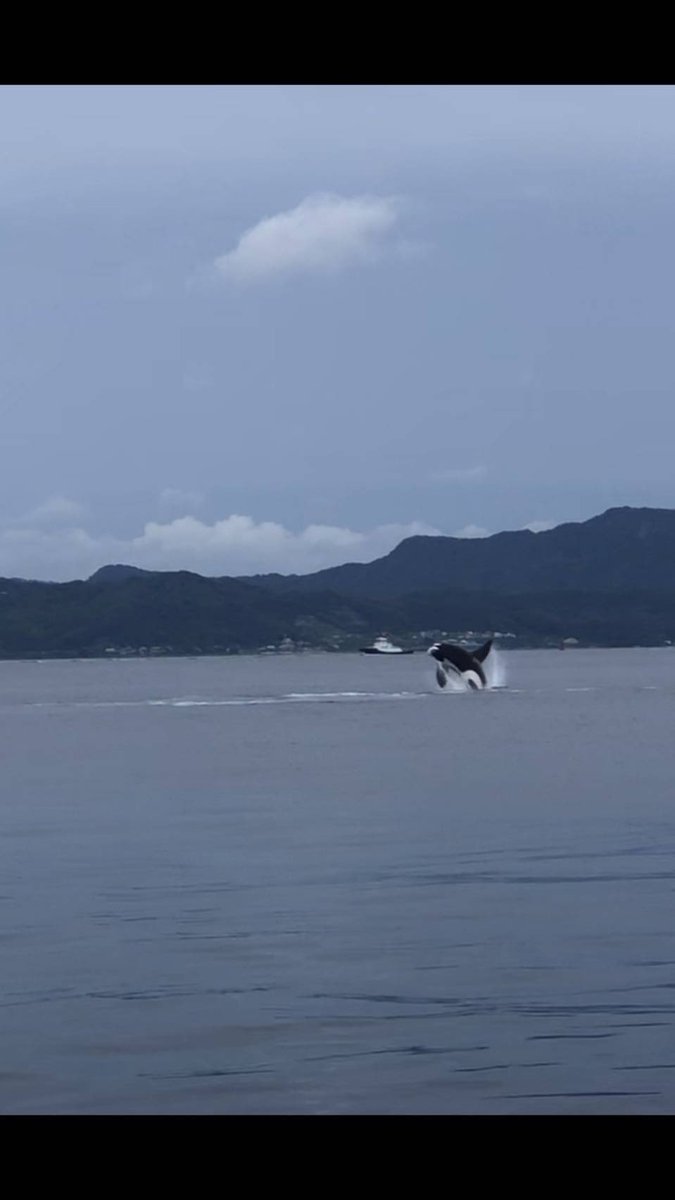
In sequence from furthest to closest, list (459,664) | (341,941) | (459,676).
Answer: (459,676), (459,664), (341,941)

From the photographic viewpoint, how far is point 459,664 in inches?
3989

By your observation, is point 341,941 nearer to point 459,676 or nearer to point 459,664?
point 459,664

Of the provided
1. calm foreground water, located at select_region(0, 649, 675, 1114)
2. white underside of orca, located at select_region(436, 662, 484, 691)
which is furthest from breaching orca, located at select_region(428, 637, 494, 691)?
calm foreground water, located at select_region(0, 649, 675, 1114)

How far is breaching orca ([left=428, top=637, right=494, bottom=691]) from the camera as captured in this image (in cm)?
9894

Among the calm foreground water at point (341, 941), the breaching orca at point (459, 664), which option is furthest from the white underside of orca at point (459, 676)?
the calm foreground water at point (341, 941)

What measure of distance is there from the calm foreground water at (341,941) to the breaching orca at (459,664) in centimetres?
5824

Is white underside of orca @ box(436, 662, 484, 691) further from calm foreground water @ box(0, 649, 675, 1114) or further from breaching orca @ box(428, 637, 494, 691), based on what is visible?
calm foreground water @ box(0, 649, 675, 1114)

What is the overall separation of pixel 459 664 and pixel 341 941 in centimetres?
8438

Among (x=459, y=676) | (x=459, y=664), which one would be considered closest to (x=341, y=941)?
(x=459, y=664)

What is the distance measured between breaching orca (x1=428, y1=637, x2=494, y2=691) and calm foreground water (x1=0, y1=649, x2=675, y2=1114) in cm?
5824

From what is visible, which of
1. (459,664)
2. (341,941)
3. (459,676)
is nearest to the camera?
(341,941)
